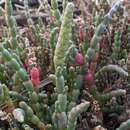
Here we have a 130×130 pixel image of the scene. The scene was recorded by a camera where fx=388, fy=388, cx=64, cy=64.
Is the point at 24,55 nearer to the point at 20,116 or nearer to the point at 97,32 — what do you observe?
the point at 97,32

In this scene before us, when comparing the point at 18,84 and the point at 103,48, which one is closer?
the point at 18,84

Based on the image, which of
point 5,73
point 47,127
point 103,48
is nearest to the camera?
point 47,127

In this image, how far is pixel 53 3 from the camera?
1444 mm

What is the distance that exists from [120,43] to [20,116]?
585 millimetres

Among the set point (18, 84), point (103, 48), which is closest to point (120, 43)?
point (103, 48)

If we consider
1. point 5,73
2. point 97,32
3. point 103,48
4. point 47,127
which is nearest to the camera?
point 47,127

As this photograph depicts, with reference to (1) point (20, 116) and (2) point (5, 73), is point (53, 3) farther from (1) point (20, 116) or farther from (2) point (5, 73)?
(1) point (20, 116)

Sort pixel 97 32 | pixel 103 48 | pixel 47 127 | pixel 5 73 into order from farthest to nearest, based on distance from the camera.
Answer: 1. pixel 103 48
2. pixel 5 73
3. pixel 97 32
4. pixel 47 127

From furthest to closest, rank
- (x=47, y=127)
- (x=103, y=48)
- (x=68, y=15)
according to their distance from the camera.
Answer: (x=103, y=48), (x=47, y=127), (x=68, y=15)

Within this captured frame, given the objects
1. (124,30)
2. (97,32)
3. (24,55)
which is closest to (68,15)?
(97,32)

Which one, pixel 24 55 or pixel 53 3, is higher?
pixel 53 3

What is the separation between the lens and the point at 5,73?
54.9 inches

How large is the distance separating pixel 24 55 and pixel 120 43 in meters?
0.37

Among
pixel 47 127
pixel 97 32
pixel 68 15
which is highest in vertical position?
pixel 68 15
